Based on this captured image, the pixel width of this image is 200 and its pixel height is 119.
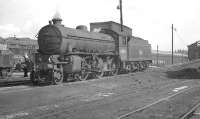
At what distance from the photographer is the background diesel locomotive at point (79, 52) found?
1705 cm

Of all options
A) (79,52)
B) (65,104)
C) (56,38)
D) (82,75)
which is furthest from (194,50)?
(65,104)

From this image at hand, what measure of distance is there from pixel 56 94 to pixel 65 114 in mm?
4168

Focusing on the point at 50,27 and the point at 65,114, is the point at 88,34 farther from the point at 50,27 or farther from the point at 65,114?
the point at 65,114

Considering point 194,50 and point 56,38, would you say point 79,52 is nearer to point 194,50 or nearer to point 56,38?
point 56,38

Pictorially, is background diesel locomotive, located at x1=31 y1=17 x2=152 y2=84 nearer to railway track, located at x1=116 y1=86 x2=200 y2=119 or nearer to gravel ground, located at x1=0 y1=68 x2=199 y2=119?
gravel ground, located at x1=0 y1=68 x2=199 y2=119

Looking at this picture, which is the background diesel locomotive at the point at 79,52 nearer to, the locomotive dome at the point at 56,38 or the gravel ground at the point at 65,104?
the locomotive dome at the point at 56,38

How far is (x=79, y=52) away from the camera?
61.3 ft

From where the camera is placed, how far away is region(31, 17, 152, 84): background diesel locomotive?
55.9 feet

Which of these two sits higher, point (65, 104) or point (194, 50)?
point (194, 50)

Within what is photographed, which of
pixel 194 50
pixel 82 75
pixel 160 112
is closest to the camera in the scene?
pixel 160 112

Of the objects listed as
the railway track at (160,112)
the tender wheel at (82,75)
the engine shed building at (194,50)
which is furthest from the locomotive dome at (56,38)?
the engine shed building at (194,50)

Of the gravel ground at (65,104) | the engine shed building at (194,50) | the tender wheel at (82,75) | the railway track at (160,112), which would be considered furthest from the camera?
the engine shed building at (194,50)

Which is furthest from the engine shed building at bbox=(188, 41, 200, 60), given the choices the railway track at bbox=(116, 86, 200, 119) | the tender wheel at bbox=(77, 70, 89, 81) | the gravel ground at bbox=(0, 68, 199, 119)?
the railway track at bbox=(116, 86, 200, 119)

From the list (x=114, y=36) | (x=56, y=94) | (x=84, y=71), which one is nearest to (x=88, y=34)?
(x=84, y=71)
